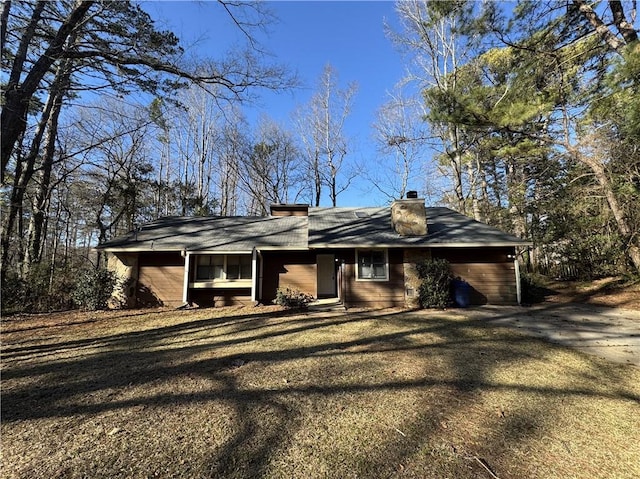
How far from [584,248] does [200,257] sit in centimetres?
1567

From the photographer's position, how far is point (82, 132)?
1369cm

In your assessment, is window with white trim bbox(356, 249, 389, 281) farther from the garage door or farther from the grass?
the grass

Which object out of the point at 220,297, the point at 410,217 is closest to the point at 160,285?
the point at 220,297

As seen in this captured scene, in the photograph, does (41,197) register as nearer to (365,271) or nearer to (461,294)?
(365,271)

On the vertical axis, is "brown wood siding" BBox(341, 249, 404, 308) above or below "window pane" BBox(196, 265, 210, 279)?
→ below

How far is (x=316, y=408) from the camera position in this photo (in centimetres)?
356

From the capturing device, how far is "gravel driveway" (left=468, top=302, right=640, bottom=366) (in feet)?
19.4

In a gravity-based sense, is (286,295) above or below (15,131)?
below

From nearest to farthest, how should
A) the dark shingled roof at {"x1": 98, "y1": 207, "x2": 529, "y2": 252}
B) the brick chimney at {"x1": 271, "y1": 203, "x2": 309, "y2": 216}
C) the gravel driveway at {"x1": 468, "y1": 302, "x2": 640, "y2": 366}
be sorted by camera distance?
the gravel driveway at {"x1": 468, "y1": 302, "x2": 640, "y2": 366} → the dark shingled roof at {"x1": 98, "y1": 207, "x2": 529, "y2": 252} → the brick chimney at {"x1": 271, "y1": 203, "x2": 309, "y2": 216}

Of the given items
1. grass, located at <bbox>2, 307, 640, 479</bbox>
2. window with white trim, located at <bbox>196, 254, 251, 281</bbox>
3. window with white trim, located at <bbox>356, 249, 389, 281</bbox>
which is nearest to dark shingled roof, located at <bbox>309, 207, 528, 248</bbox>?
window with white trim, located at <bbox>356, 249, 389, 281</bbox>

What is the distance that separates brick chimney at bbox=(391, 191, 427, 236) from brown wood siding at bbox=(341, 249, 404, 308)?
3.21 feet

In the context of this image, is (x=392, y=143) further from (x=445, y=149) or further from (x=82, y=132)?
(x=82, y=132)

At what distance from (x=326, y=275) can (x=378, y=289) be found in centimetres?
347

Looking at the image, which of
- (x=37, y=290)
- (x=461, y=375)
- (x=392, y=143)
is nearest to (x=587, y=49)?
(x=392, y=143)
